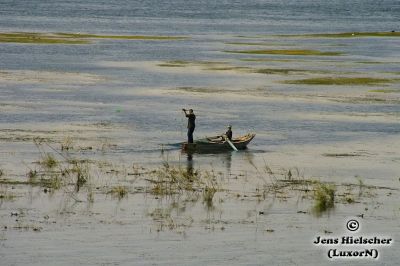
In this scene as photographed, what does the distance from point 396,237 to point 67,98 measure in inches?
1384

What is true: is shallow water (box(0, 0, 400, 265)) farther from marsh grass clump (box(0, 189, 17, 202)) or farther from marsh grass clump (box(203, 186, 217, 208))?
marsh grass clump (box(203, 186, 217, 208))

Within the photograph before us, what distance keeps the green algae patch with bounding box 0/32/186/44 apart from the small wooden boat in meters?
60.6

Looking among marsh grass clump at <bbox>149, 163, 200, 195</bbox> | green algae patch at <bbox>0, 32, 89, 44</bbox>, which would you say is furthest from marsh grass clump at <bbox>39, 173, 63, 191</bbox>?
green algae patch at <bbox>0, 32, 89, 44</bbox>

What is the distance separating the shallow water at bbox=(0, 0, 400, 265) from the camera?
95.8 feet

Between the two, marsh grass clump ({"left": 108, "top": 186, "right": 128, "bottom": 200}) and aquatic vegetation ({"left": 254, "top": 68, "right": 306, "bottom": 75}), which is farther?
aquatic vegetation ({"left": 254, "top": 68, "right": 306, "bottom": 75})

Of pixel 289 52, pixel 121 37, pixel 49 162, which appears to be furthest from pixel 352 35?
pixel 49 162

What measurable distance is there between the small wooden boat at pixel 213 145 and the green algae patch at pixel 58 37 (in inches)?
2386

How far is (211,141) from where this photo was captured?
150 ft

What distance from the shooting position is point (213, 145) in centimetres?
4519

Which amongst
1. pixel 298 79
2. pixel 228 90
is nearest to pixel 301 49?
pixel 298 79

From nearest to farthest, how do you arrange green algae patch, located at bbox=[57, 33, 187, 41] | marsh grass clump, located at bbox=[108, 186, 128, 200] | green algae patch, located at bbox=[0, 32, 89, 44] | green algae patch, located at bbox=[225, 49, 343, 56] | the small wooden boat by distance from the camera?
marsh grass clump, located at bbox=[108, 186, 128, 200]
the small wooden boat
green algae patch, located at bbox=[225, 49, 343, 56]
green algae patch, located at bbox=[0, 32, 89, 44]
green algae patch, located at bbox=[57, 33, 187, 41]

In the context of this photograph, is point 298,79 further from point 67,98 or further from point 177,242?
point 177,242

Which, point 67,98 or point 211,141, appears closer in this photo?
point 211,141

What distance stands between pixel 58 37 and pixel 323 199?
265ft
